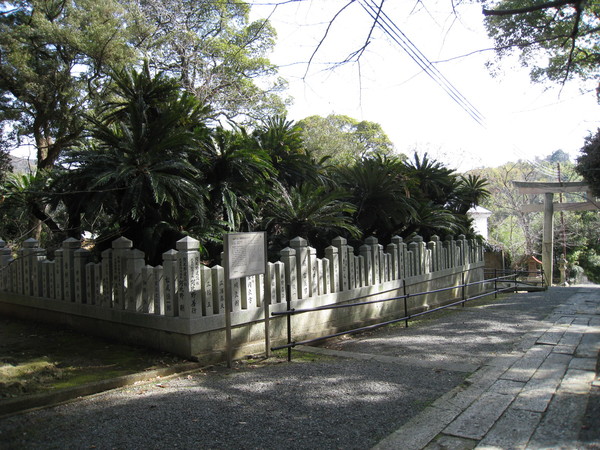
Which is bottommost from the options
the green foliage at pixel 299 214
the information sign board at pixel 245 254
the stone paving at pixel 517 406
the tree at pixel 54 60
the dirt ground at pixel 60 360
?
the stone paving at pixel 517 406

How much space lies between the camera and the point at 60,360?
20.3 ft

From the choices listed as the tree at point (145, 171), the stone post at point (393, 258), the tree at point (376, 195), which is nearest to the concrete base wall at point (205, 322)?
the stone post at point (393, 258)

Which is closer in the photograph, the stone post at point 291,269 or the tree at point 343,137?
the stone post at point 291,269

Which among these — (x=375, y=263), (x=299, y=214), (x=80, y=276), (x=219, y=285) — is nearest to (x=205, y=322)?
(x=219, y=285)

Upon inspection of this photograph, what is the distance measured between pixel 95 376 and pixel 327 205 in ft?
20.2

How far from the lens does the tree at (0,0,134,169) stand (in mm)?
15133

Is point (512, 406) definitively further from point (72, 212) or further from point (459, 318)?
point (72, 212)

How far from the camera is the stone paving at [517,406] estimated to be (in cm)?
389

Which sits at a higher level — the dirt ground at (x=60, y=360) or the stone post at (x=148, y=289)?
the stone post at (x=148, y=289)

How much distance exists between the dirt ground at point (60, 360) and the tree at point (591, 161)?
11.8 metres

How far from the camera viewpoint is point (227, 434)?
4.00 m

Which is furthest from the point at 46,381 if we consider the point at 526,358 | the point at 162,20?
the point at 162,20

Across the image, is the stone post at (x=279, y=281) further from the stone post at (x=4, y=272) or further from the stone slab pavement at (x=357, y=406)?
the stone post at (x=4, y=272)

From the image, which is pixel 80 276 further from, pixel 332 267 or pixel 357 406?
pixel 357 406
